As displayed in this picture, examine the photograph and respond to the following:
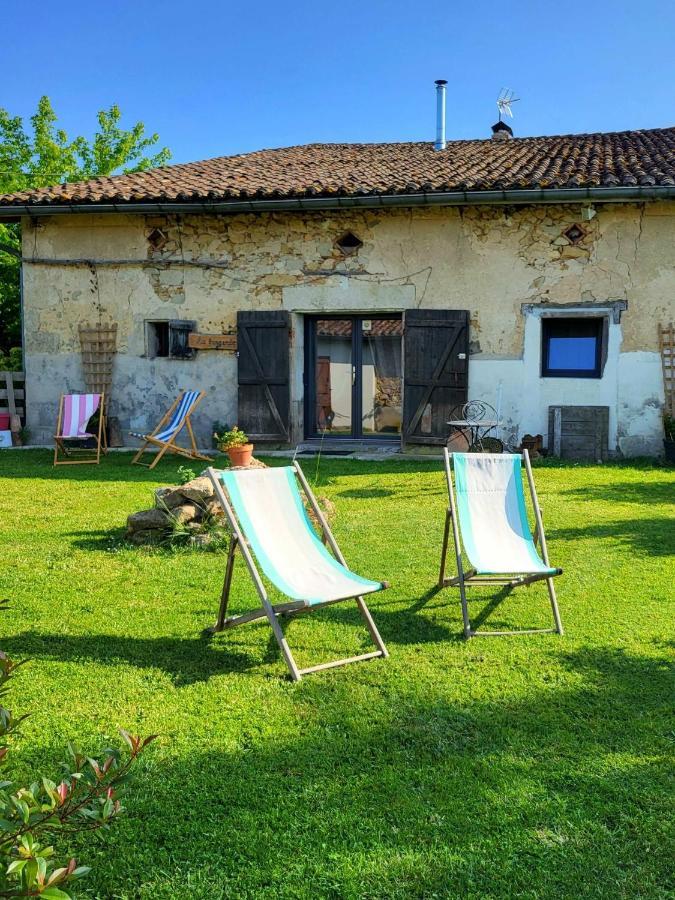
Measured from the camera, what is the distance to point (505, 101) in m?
13.9

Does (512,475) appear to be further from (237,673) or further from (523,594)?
(237,673)

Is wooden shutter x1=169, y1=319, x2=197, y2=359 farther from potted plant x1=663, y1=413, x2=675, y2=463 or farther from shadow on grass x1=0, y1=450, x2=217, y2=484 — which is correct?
potted plant x1=663, y1=413, x2=675, y2=463

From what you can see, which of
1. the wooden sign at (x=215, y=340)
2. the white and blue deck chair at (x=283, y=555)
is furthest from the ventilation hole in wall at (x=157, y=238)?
the white and blue deck chair at (x=283, y=555)

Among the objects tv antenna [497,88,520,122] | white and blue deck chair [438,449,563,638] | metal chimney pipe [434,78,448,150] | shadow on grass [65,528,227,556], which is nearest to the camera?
white and blue deck chair [438,449,563,638]

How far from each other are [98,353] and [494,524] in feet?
26.0

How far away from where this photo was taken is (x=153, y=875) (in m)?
1.83

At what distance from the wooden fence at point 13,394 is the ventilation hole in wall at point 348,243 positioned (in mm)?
4926

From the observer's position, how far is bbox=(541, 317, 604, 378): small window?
9.62 meters

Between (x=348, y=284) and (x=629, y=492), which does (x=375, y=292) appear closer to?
(x=348, y=284)

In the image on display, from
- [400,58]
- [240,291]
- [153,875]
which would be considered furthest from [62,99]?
[153,875]

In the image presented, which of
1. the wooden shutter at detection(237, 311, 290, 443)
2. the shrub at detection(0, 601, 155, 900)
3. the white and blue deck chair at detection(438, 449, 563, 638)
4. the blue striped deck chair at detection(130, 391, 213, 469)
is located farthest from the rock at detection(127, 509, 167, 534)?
the wooden shutter at detection(237, 311, 290, 443)

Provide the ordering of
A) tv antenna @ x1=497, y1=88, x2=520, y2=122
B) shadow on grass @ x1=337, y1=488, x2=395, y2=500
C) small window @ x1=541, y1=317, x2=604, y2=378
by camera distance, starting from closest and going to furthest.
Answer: shadow on grass @ x1=337, y1=488, x2=395, y2=500 < small window @ x1=541, y1=317, x2=604, y2=378 < tv antenna @ x1=497, y1=88, x2=520, y2=122

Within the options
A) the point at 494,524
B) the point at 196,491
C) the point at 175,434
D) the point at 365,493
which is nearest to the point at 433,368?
the point at 365,493

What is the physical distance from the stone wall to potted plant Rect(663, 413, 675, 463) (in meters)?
0.17
